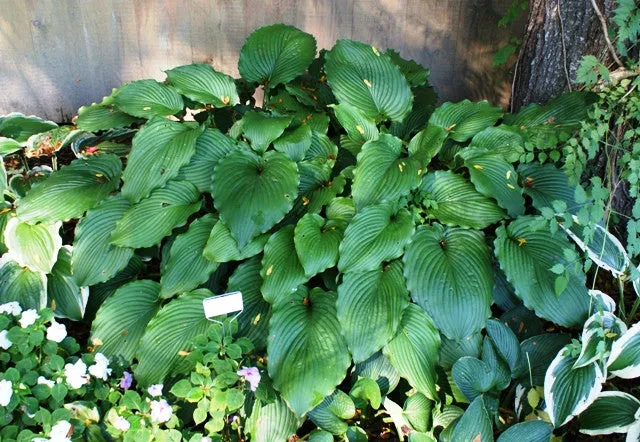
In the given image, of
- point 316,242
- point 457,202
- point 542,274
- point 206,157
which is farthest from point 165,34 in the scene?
point 542,274

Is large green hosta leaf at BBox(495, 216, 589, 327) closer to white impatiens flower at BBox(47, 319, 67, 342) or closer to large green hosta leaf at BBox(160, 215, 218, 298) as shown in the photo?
large green hosta leaf at BBox(160, 215, 218, 298)

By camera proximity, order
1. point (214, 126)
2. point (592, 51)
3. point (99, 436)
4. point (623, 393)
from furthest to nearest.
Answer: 1. point (214, 126)
2. point (592, 51)
3. point (623, 393)
4. point (99, 436)

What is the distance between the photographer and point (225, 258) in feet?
6.15

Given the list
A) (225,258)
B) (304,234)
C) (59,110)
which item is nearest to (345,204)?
(304,234)

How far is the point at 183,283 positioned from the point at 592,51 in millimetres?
1625

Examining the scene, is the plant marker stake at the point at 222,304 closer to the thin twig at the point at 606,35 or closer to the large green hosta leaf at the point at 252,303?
the large green hosta leaf at the point at 252,303

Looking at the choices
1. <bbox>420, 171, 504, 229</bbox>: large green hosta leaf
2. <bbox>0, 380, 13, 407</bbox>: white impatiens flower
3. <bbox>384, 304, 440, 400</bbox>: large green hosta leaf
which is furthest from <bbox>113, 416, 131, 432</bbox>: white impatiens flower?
<bbox>420, 171, 504, 229</bbox>: large green hosta leaf

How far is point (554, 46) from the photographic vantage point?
7.54ft

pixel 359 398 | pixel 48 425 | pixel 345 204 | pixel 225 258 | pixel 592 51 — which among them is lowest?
pixel 359 398

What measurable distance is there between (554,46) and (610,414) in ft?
4.32

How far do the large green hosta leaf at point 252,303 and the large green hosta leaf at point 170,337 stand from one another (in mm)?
105

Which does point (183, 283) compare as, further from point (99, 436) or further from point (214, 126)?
point (214, 126)

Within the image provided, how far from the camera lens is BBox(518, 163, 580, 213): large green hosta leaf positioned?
204 centimetres

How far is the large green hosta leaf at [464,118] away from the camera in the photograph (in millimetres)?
2180
